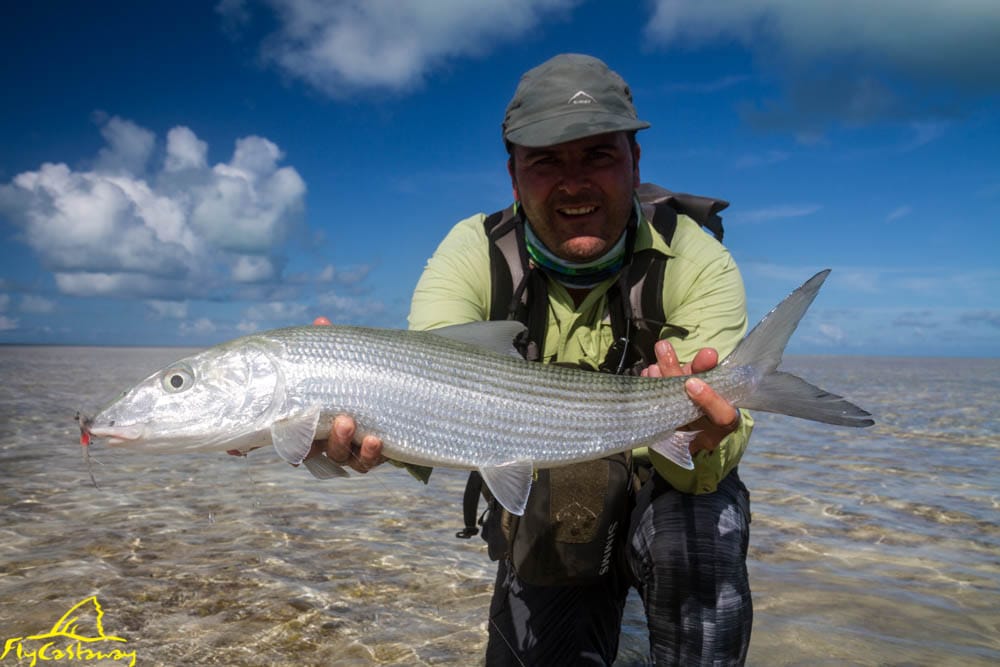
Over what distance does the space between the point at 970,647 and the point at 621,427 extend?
313cm

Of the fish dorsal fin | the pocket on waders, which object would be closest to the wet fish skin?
the fish dorsal fin

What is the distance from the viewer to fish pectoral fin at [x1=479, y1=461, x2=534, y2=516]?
365 cm

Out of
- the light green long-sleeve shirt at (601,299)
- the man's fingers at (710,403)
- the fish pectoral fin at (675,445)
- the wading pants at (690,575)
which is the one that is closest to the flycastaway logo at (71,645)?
the wading pants at (690,575)

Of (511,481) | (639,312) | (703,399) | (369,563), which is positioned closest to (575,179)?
(639,312)

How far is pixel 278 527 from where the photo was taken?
7.20m

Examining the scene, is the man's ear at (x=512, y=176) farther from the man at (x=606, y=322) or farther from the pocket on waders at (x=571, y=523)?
the pocket on waders at (x=571, y=523)

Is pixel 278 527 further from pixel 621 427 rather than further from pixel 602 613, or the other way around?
pixel 621 427

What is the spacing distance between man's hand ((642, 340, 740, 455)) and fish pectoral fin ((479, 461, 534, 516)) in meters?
0.91

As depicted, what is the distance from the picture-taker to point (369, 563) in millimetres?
6238

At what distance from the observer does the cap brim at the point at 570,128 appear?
4.26 metres

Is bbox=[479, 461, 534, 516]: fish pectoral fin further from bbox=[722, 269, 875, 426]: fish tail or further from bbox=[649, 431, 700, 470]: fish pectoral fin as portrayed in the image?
bbox=[722, 269, 875, 426]: fish tail

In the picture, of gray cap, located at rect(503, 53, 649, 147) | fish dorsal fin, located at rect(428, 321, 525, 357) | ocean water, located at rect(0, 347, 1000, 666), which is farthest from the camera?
ocean water, located at rect(0, 347, 1000, 666)

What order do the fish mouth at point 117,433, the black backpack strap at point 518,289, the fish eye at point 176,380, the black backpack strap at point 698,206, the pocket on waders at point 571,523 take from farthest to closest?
the black backpack strap at point 698,206 < the black backpack strap at point 518,289 < the pocket on waders at point 571,523 < the fish eye at point 176,380 < the fish mouth at point 117,433

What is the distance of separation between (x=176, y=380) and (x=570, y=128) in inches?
103
